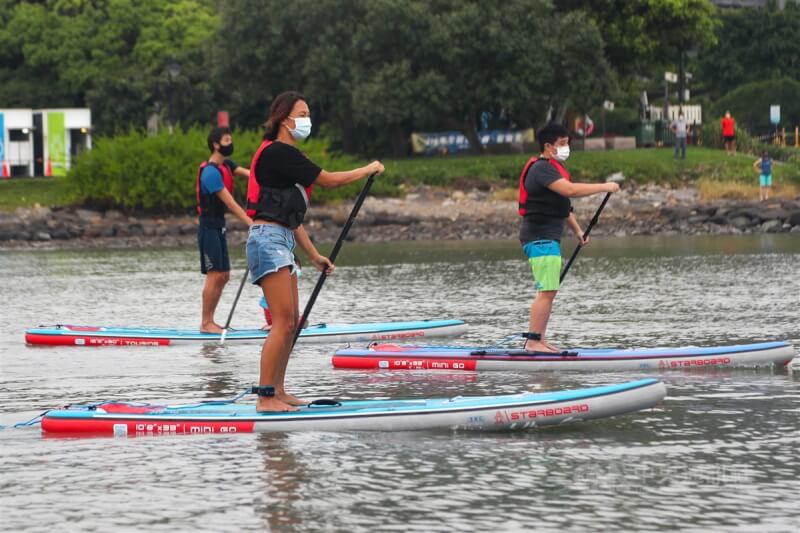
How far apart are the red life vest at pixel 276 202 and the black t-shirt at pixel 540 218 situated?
11.2ft

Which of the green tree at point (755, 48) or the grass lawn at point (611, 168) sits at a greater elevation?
the green tree at point (755, 48)

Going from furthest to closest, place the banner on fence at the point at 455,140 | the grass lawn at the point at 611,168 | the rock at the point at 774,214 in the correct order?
the banner on fence at the point at 455,140
the grass lawn at the point at 611,168
the rock at the point at 774,214

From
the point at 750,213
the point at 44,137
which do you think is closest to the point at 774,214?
the point at 750,213

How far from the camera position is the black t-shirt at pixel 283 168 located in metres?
10.1

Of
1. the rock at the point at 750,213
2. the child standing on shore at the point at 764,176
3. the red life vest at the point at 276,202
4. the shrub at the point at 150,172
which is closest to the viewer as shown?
the red life vest at the point at 276,202

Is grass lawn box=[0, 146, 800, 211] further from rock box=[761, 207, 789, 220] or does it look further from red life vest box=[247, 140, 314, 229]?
red life vest box=[247, 140, 314, 229]

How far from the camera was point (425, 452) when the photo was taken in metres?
9.43

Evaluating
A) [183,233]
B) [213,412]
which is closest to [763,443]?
[213,412]

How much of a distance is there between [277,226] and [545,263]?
12.3 ft

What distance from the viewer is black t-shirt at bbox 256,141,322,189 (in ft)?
33.1

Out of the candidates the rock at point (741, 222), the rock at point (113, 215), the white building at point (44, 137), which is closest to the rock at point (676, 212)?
the rock at point (741, 222)

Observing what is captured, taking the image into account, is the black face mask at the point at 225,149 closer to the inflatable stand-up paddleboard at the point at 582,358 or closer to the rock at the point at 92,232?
the inflatable stand-up paddleboard at the point at 582,358

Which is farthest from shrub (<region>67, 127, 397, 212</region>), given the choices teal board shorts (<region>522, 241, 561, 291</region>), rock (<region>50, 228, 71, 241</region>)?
teal board shorts (<region>522, 241, 561, 291</region>)

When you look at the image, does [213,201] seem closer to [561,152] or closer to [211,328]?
[211,328]
